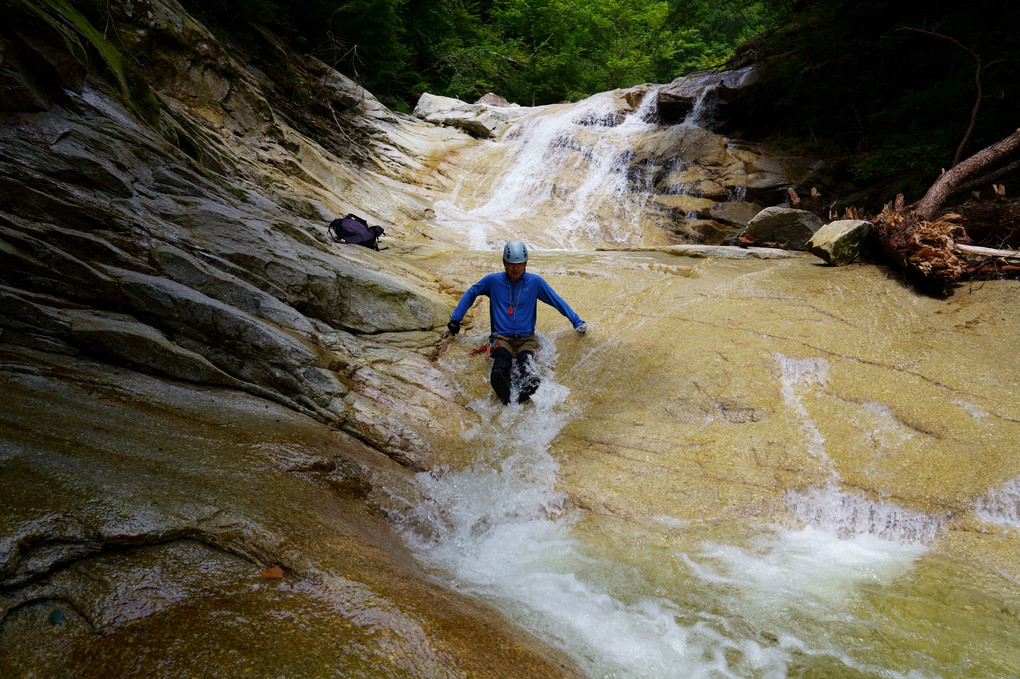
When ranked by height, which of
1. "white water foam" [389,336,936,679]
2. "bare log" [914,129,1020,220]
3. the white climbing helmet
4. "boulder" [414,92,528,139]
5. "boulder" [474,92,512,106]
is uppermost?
"boulder" [474,92,512,106]

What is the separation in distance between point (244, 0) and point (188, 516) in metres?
13.2

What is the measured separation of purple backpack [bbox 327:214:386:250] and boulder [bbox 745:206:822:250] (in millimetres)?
7008

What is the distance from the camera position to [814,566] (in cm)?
302

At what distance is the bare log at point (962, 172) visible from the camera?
658cm

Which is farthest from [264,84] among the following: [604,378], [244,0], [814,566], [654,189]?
[814,566]

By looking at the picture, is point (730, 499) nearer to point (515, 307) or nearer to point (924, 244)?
point (515, 307)

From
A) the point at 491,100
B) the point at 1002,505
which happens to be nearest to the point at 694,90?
the point at 491,100

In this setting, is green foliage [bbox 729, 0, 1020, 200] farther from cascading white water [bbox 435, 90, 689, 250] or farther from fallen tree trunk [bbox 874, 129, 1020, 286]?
cascading white water [bbox 435, 90, 689, 250]

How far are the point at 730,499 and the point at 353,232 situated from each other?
626cm

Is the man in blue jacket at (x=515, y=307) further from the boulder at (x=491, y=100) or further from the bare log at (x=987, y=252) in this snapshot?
the boulder at (x=491, y=100)

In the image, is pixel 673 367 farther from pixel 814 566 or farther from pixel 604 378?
pixel 814 566

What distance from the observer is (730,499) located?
140 inches

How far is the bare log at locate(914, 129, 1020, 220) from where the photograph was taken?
6.58 metres

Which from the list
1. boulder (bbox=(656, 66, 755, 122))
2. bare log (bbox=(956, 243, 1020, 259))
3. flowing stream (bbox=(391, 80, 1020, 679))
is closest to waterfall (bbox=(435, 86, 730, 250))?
boulder (bbox=(656, 66, 755, 122))
